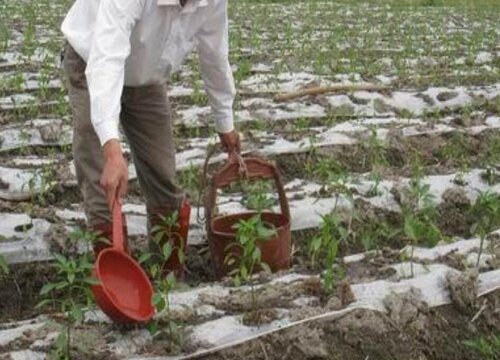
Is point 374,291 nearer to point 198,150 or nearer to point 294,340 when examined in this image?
point 294,340

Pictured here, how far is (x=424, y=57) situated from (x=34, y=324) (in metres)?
6.47

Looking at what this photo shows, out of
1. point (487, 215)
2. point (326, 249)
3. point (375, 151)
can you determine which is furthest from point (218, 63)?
point (375, 151)

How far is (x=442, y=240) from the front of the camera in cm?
377

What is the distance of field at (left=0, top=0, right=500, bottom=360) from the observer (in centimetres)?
283

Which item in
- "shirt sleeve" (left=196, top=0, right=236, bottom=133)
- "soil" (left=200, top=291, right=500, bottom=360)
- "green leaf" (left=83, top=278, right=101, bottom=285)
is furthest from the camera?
"shirt sleeve" (left=196, top=0, right=236, bottom=133)

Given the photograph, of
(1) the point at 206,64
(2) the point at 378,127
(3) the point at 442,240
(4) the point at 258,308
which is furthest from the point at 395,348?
(2) the point at 378,127

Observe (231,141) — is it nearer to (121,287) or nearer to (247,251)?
(247,251)

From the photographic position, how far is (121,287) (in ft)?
9.12

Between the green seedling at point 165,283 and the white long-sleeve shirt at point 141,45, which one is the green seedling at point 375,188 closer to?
the white long-sleeve shirt at point 141,45

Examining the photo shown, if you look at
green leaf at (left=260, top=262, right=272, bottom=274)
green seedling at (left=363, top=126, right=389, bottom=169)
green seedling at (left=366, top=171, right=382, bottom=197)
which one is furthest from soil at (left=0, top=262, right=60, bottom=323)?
green seedling at (left=363, top=126, right=389, bottom=169)

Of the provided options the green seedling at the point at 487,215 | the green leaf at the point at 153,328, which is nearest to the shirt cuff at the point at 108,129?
the green leaf at the point at 153,328

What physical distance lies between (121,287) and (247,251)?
19.0 inches

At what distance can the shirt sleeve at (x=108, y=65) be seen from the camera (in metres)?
2.66

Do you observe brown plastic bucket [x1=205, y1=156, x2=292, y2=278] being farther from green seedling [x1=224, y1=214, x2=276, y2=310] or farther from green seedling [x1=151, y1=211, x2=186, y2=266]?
green seedling [x1=151, y1=211, x2=186, y2=266]
